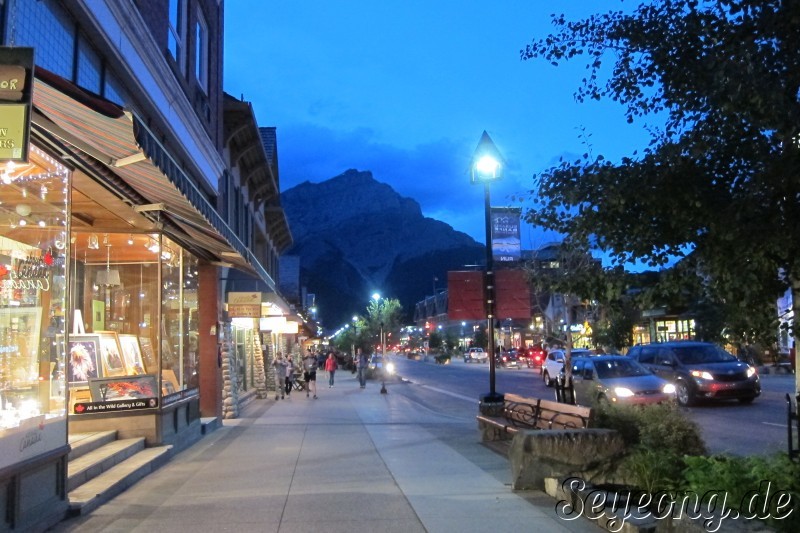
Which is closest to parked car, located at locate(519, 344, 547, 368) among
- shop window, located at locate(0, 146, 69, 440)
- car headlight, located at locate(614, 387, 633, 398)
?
car headlight, located at locate(614, 387, 633, 398)

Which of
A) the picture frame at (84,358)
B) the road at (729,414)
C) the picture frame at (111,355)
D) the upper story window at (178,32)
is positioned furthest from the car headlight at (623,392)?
the upper story window at (178,32)

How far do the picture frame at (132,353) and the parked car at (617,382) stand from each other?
29.4 feet

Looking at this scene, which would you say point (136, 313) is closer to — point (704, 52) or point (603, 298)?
point (603, 298)

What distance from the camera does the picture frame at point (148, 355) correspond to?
480 inches

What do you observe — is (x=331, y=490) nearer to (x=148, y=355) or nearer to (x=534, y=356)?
(x=148, y=355)

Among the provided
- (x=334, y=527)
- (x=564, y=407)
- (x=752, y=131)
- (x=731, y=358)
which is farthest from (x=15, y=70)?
(x=731, y=358)

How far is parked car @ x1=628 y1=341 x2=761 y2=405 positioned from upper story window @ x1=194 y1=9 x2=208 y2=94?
1381 centimetres

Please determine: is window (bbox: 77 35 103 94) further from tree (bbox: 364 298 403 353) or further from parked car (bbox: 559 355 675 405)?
tree (bbox: 364 298 403 353)

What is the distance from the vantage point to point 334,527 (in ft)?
22.3

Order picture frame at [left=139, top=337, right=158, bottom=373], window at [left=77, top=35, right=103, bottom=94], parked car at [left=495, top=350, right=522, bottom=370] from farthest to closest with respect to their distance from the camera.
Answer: parked car at [left=495, top=350, right=522, bottom=370], picture frame at [left=139, top=337, right=158, bottom=373], window at [left=77, top=35, right=103, bottom=94]

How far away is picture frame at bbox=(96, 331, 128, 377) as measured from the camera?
11414 mm

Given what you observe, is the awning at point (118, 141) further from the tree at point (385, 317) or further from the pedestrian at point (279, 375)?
the tree at point (385, 317)

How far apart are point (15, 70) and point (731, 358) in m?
18.9

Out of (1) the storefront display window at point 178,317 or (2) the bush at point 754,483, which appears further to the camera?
(1) the storefront display window at point 178,317
